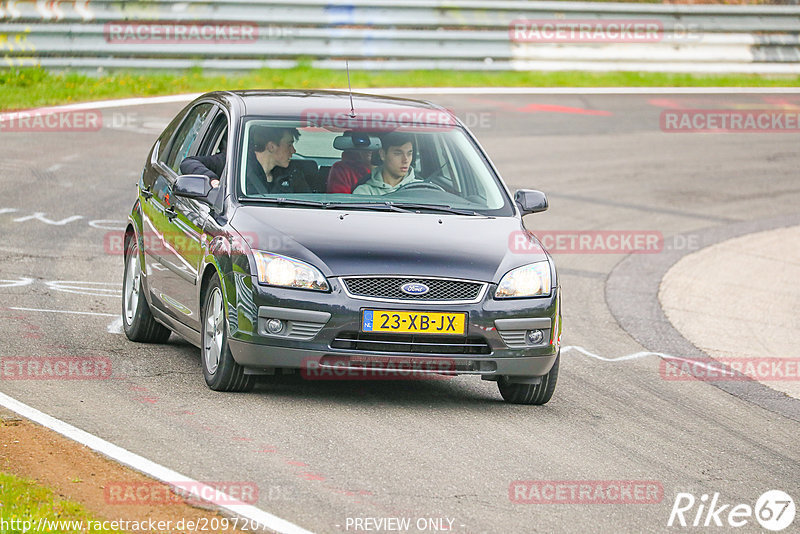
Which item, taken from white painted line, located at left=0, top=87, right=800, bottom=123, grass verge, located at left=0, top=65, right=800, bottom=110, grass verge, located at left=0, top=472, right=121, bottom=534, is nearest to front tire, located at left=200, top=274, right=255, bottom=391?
grass verge, located at left=0, top=472, right=121, bottom=534

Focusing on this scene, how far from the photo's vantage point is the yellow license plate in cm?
775

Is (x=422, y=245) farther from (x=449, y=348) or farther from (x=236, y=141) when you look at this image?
(x=236, y=141)

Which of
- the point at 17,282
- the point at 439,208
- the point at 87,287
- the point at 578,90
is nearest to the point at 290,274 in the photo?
the point at 439,208

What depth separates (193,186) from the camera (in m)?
8.50

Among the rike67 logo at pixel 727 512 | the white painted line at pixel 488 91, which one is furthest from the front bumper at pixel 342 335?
the white painted line at pixel 488 91

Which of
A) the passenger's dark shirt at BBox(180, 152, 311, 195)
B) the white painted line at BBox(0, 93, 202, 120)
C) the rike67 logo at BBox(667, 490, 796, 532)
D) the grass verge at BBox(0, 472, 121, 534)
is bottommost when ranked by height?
the white painted line at BBox(0, 93, 202, 120)

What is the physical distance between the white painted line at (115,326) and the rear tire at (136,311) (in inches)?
1.9

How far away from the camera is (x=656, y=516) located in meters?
6.32

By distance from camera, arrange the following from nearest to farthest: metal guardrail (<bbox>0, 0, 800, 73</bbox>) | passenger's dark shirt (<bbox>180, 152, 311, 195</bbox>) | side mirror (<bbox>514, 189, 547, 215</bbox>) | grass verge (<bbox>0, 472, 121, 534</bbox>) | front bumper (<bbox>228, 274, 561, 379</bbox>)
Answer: grass verge (<bbox>0, 472, 121, 534</bbox>)
front bumper (<bbox>228, 274, 561, 379</bbox>)
passenger's dark shirt (<bbox>180, 152, 311, 195</bbox>)
side mirror (<bbox>514, 189, 547, 215</bbox>)
metal guardrail (<bbox>0, 0, 800, 73</bbox>)

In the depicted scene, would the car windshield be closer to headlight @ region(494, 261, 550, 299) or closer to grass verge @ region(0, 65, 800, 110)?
headlight @ region(494, 261, 550, 299)

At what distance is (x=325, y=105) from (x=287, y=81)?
13946mm

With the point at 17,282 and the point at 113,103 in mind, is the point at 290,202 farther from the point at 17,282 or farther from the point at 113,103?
the point at 113,103

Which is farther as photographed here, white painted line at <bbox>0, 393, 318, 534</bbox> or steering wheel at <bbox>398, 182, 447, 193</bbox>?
steering wheel at <bbox>398, 182, 447, 193</bbox>

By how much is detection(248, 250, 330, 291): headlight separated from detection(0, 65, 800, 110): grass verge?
1322cm
